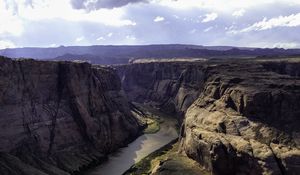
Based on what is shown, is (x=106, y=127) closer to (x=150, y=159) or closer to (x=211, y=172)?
(x=150, y=159)

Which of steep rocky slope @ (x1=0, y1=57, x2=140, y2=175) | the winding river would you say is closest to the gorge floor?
the winding river

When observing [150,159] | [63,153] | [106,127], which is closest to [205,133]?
[150,159]

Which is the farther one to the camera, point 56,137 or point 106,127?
point 106,127

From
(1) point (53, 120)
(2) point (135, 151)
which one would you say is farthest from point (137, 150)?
(1) point (53, 120)

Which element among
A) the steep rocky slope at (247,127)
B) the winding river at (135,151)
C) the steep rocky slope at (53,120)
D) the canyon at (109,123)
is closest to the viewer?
the steep rocky slope at (247,127)

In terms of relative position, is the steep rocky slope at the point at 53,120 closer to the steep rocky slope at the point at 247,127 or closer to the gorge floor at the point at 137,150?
the gorge floor at the point at 137,150

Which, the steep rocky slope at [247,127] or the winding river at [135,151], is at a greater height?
the steep rocky slope at [247,127]

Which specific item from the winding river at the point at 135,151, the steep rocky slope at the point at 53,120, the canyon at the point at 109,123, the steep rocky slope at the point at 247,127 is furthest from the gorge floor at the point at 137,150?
the steep rocky slope at the point at 247,127

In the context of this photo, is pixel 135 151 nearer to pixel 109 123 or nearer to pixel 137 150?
pixel 137 150
